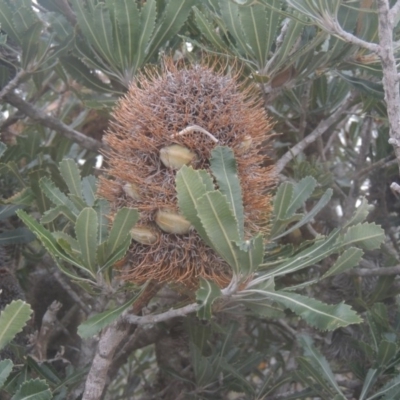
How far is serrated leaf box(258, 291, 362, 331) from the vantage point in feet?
3.96

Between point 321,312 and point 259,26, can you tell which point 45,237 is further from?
point 259,26

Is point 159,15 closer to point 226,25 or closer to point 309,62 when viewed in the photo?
point 226,25

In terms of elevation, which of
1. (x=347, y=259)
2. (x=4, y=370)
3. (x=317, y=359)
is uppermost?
(x=4, y=370)

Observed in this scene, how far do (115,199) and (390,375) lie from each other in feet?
3.51

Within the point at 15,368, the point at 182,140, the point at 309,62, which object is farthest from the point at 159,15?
the point at 15,368

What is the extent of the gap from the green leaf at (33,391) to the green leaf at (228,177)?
1.94 ft

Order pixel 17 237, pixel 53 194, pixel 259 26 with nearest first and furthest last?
pixel 53 194 < pixel 259 26 < pixel 17 237

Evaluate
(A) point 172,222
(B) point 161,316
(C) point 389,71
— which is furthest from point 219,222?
(C) point 389,71

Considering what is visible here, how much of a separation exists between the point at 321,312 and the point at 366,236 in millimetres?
255

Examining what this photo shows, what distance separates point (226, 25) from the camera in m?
1.72

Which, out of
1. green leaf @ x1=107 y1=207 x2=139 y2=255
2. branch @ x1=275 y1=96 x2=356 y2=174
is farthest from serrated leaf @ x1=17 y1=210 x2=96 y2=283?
branch @ x1=275 y1=96 x2=356 y2=174

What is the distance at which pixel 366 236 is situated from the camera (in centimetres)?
140

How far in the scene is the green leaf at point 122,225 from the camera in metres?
1.32

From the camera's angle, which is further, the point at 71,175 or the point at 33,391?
the point at 71,175
